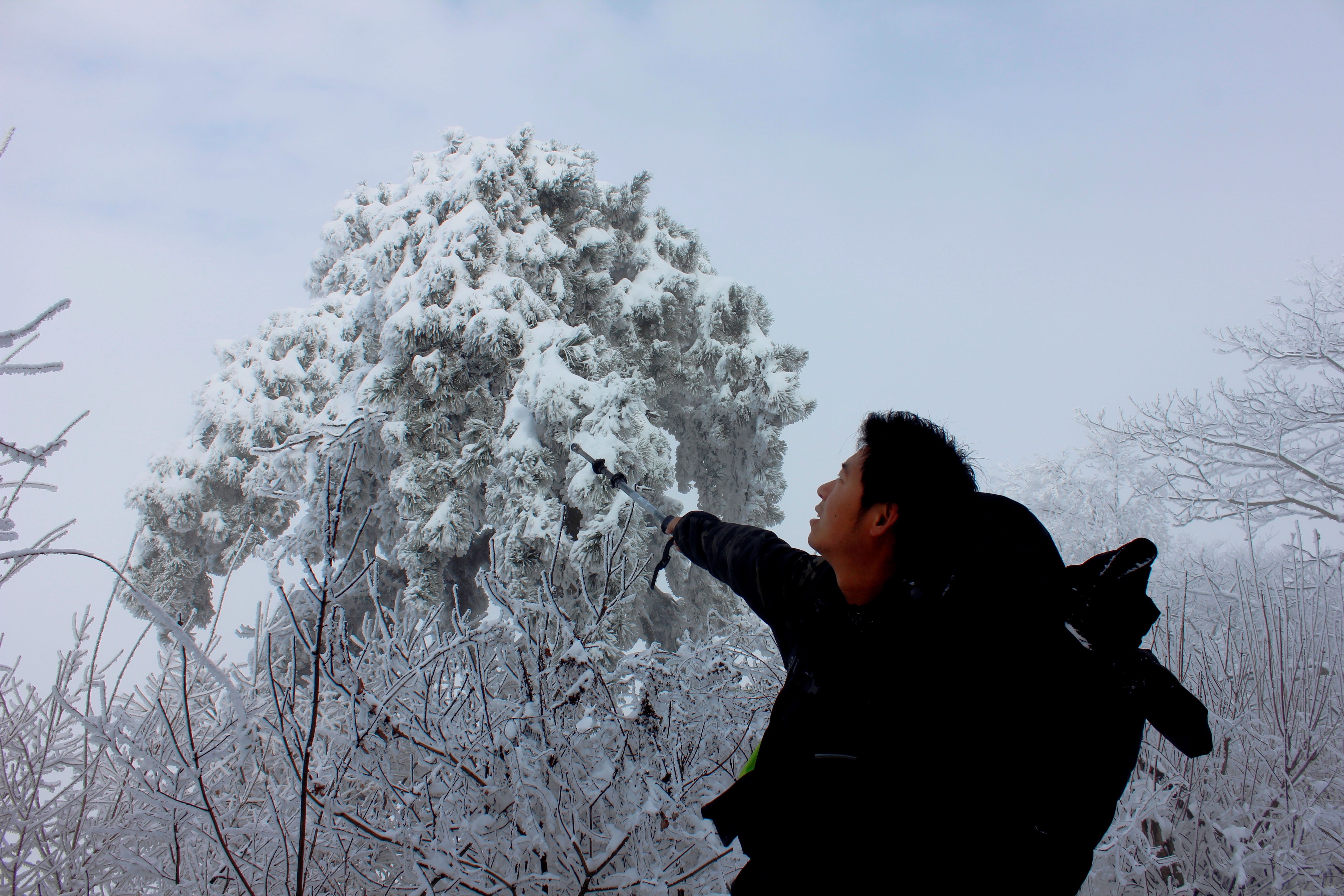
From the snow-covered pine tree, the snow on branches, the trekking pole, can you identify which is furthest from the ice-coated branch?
the snow-covered pine tree

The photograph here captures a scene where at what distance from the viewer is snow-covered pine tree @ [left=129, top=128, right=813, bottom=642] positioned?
9.27 metres

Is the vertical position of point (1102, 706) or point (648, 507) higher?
point (648, 507)

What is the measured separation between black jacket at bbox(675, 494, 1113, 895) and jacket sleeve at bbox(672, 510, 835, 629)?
330mm

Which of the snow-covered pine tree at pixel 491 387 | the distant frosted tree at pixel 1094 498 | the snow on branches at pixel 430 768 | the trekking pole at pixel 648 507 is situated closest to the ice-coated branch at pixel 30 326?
the snow on branches at pixel 430 768

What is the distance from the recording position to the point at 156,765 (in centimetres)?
154

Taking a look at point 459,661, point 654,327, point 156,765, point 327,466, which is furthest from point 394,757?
point 654,327

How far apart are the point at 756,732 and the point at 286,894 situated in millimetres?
2121

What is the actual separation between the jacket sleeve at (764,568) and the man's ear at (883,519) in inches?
10.9

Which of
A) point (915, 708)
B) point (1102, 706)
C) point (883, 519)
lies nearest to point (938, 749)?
point (915, 708)

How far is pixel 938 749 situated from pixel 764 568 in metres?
0.76

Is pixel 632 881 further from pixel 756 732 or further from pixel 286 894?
pixel 756 732

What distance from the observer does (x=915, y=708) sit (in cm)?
Result: 124

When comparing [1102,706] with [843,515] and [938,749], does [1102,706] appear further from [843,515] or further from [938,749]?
[843,515]

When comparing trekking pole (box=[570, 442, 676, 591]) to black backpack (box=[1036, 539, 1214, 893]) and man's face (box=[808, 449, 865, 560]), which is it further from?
black backpack (box=[1036, 539, 1214, 893])
